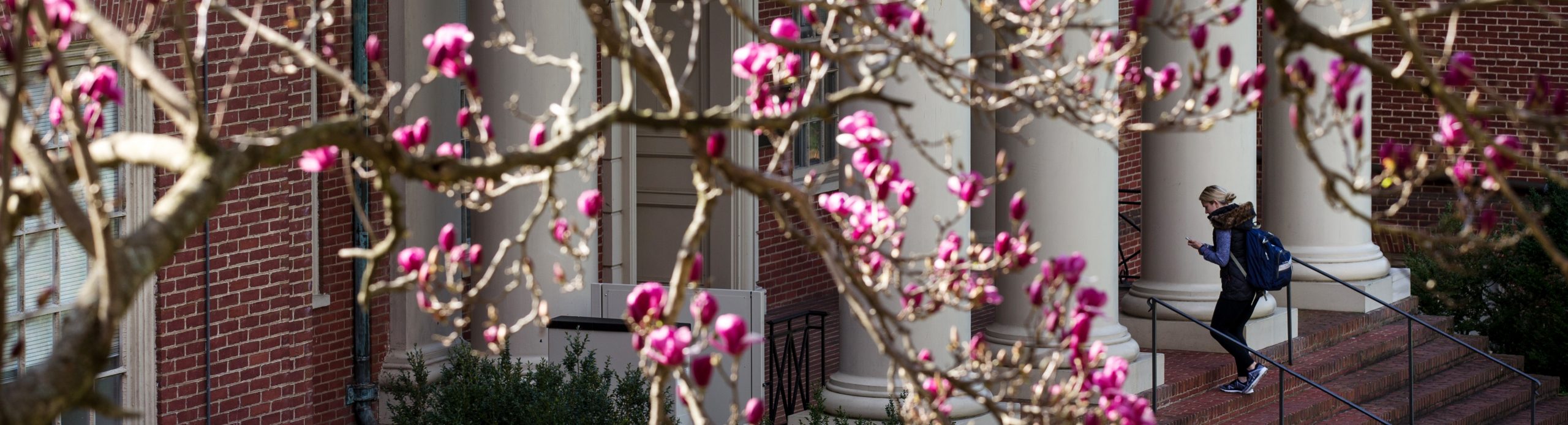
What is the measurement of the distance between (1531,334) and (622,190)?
850 cm

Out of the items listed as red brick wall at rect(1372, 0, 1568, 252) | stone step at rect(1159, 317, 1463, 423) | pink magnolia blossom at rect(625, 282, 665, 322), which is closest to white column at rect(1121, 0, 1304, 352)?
A: stone step at rect(1159, 317, 1463, 423)

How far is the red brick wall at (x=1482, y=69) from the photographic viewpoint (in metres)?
20.9

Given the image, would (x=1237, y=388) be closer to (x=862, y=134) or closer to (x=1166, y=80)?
(x=1166, y=80)

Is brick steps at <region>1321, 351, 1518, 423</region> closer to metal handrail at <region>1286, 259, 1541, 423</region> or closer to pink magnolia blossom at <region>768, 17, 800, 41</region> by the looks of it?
metal handrail at <region>1286, 259, 1541, 423</region>

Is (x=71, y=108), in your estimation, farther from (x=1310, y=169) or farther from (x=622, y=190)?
(x=1310, y=169)

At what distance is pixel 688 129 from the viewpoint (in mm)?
4043

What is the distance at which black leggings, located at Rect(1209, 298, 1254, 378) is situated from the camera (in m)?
12.8

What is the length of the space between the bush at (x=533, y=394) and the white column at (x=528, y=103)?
0.55m

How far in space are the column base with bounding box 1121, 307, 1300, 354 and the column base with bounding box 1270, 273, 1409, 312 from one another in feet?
4.21

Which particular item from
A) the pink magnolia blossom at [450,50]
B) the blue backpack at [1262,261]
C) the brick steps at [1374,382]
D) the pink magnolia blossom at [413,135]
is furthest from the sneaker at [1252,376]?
the pink magnolia blossom at [450,50]

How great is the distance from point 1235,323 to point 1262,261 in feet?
1.88

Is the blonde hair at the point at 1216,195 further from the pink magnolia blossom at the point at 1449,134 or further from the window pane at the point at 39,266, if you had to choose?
the pink magnolia blossom at the point at 1449,134

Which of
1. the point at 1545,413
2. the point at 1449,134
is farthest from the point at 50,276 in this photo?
the point at 1545,413

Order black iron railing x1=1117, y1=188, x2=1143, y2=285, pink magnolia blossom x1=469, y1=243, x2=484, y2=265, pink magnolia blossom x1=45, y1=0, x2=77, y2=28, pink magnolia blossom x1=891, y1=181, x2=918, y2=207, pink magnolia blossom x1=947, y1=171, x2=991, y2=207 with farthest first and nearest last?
black iron railing x1=1117, y1=188, x2=1143, y2=285, pink magnolia blossom x1=469, y1=243, x2=484, y2=265, pink magnolia blossom x1=947, y1=171, x2=991, y2=207, pink magnolia blossom x1=891, y1=181, x2=918, y2=207, pink magnolia blossom x1=45, y1=0, x2=77, y2=28
